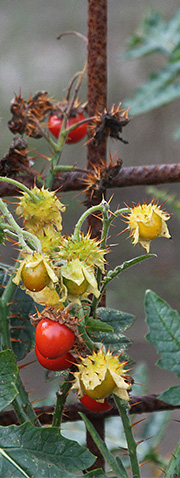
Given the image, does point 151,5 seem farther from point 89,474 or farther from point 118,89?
point 89,474

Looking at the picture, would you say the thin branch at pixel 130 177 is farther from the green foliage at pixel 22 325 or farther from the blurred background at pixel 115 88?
the blurred background at pixel 115 88

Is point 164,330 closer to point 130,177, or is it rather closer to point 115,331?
point 115,331

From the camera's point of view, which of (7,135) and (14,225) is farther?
(7,135)

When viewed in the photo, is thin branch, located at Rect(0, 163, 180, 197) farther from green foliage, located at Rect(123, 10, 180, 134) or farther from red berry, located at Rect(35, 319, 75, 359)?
green foliage, located at Rect(123, 10, 180, 134)

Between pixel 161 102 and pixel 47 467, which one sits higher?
pixel 161 102

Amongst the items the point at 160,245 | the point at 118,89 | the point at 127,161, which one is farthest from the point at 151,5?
the point at 160,245

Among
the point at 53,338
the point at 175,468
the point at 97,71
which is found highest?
the point at 97,71

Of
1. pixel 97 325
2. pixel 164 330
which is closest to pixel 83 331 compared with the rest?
pixel 97 325
